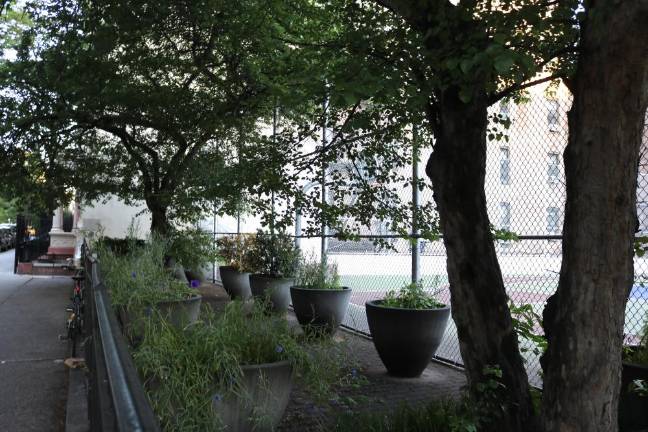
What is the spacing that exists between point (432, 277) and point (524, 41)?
4684 mm

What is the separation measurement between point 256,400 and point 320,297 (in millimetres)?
4451

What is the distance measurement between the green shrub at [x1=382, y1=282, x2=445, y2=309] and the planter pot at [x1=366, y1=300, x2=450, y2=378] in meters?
0.21

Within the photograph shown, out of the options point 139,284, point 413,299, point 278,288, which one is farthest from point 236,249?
point 413,299

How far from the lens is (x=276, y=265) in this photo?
34.7ft

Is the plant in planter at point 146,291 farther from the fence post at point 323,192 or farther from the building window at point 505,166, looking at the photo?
the building window at point 505,166

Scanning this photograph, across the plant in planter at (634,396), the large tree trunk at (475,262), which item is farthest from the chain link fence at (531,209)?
the large tree trunk at (475,262)

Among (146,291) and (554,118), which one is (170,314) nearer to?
Result: (146,291)

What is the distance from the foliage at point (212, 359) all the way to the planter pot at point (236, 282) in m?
8.08

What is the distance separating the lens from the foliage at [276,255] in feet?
34.1

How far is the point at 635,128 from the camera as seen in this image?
8.87 feet

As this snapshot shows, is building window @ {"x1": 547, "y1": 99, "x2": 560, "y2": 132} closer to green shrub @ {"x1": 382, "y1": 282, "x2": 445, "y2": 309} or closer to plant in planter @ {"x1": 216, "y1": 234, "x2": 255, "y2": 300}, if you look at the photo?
green shrub @ {"x1": 382, "y1": 282, "x2": 445, "y2": 309}

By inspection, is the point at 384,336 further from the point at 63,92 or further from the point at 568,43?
the point at 63,92

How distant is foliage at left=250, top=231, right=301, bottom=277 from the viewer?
10.4 m

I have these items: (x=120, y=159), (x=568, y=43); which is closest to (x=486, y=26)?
(x=568, y=43)
